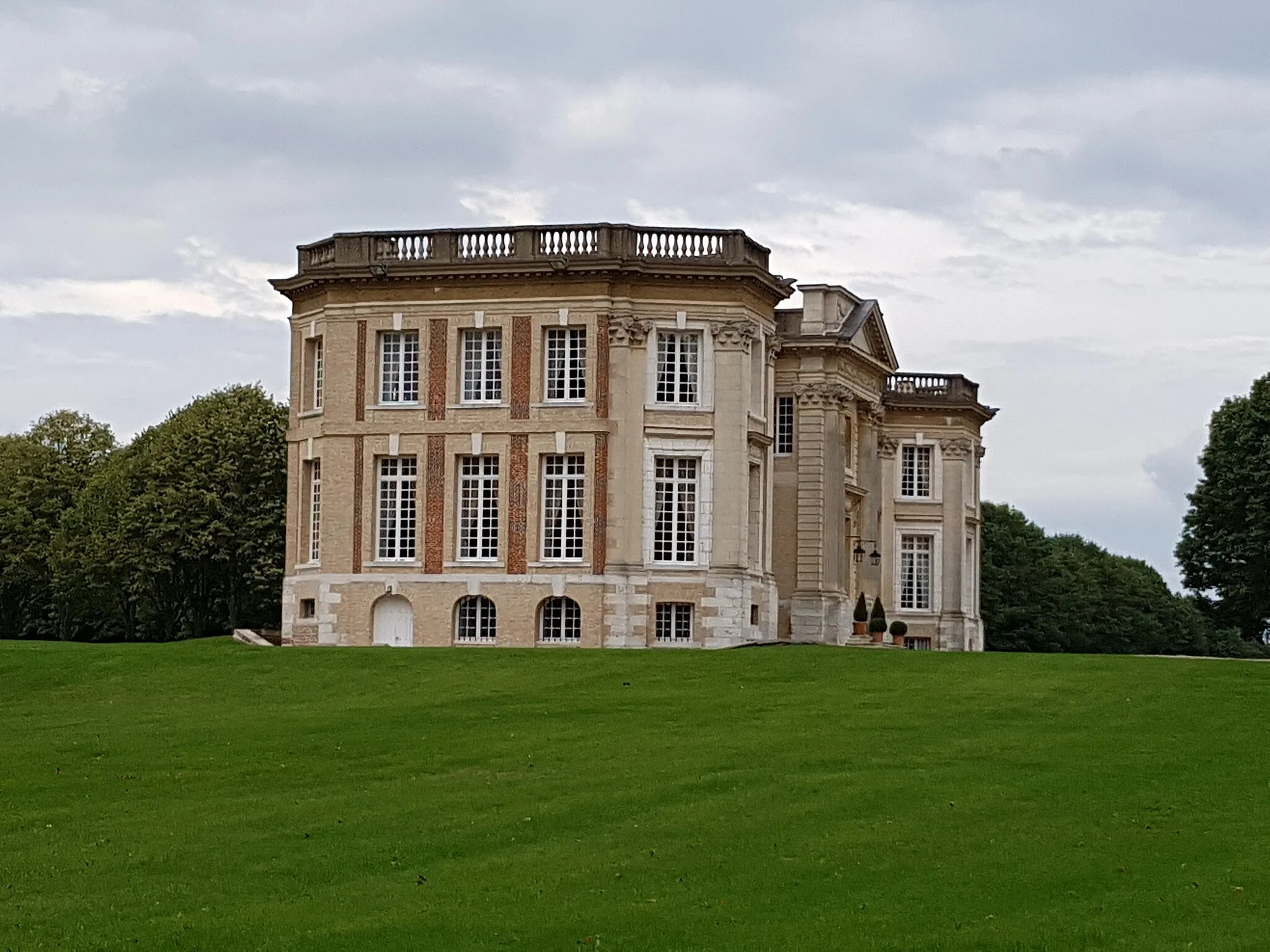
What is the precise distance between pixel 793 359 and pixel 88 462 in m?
36.4

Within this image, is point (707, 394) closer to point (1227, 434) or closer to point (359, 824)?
point (1227, 434)

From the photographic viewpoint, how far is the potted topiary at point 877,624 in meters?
58.1

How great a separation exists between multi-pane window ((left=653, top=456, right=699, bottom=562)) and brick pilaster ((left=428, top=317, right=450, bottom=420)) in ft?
19.4

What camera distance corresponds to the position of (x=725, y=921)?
1769cm

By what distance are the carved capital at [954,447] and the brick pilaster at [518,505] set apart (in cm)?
2450

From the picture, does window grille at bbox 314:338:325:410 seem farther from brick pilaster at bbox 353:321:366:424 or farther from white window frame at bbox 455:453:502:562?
white window frame at bbox 455:453:502:562

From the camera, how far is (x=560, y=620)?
51.0m

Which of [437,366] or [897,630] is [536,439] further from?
[897,630]

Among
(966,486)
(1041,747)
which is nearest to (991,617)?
(966,486)

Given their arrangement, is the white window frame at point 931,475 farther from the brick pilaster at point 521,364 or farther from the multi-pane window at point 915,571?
the brick pilaster at point 521,364

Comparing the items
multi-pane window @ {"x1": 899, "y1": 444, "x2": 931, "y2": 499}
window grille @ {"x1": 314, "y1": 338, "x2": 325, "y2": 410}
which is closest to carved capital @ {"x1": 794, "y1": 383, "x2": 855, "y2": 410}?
multi-pane window @ {"x1": 899, "y1": 444, "x2": 931, "y2": 499}

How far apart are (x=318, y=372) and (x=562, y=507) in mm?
8343

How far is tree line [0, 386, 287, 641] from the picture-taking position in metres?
71.2

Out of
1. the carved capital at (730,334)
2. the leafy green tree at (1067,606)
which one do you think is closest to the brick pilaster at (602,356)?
the carved capital at (730,334)
